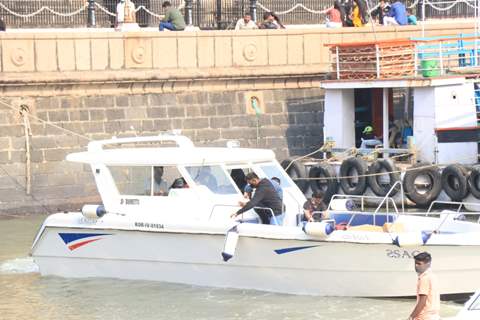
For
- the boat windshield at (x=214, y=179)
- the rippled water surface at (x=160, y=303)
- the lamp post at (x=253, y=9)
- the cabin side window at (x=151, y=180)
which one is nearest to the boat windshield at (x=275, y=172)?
the boat windshield at (x=214, y=179)

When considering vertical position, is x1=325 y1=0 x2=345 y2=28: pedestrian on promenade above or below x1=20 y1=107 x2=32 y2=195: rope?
above

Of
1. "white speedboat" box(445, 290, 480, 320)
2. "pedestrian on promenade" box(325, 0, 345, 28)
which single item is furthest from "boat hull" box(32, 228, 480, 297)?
"pedestrian on promenade" box(325, 0, 345, 28)

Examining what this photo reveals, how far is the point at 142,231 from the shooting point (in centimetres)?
1762

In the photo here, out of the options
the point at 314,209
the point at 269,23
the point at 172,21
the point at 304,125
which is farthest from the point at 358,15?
the point at 314,209

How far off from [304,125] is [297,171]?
2.39m

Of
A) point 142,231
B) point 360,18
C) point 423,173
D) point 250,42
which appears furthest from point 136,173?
point 360,18

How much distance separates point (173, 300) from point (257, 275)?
1032 millimetres

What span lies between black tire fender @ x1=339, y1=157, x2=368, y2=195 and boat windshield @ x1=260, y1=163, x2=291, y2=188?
6.53 metres

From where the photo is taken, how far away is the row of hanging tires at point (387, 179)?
77.9 feet

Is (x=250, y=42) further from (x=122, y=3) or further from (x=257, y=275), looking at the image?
(x=257, y=275)

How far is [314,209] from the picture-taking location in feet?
57.1

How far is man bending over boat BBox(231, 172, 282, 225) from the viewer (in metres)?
17.3

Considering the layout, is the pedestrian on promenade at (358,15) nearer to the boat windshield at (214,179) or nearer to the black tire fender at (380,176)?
the black tire fender at (380,176)

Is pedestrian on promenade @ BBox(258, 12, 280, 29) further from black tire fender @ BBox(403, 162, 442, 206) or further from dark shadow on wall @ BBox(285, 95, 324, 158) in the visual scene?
black tire fender @ BBox(403, 162, 442, 206)
